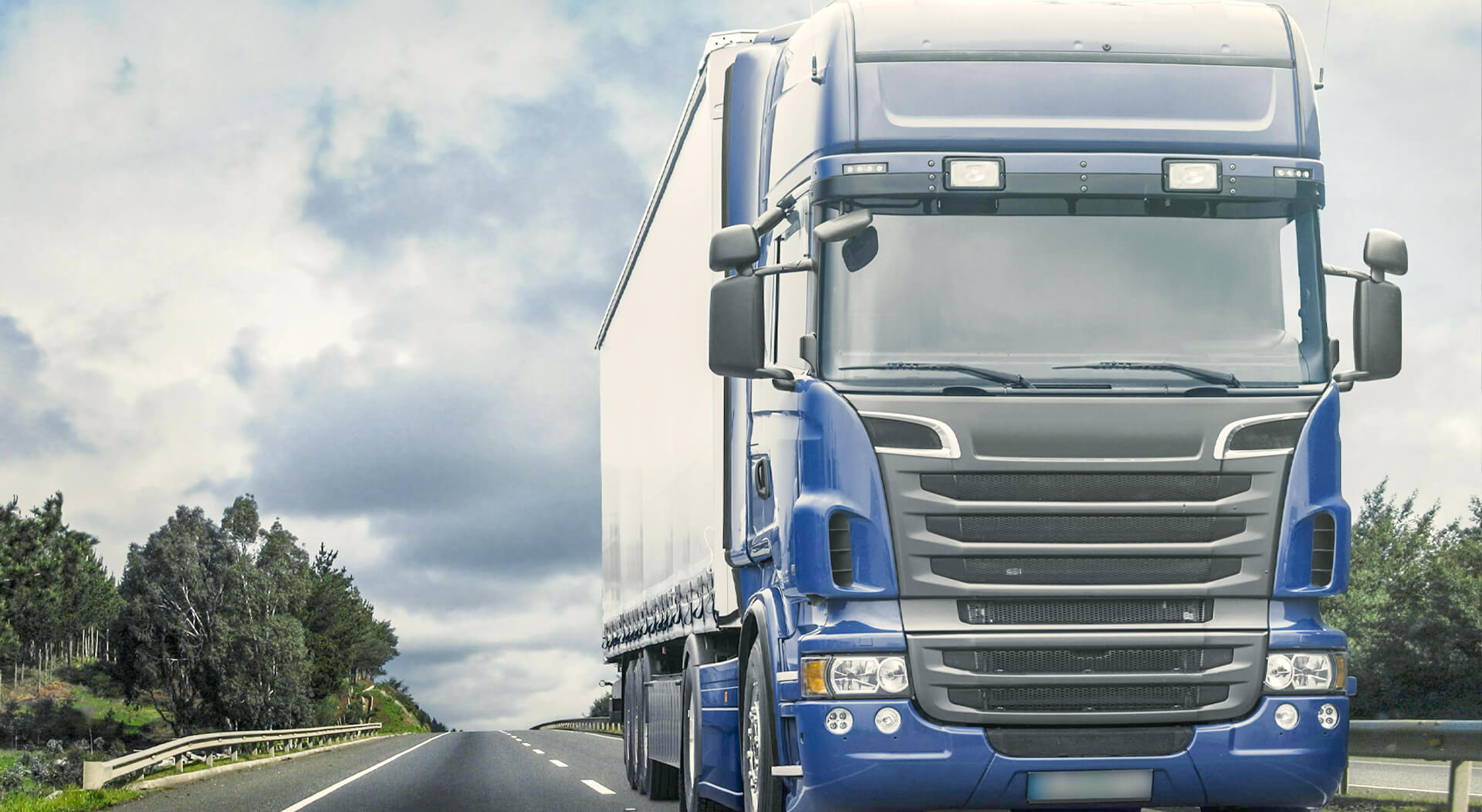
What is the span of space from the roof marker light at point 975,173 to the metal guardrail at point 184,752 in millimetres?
15793

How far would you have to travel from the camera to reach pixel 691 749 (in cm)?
1048

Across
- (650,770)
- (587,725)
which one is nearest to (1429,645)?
(587,725)

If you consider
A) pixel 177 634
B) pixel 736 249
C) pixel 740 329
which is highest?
pixel 736 249

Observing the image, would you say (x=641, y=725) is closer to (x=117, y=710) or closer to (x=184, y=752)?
(x=184, y=752)

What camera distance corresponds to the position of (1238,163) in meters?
7.52

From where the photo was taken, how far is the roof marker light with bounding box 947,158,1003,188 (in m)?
7.37

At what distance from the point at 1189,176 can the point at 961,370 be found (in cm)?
158

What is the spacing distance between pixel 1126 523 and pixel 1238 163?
1.96 m

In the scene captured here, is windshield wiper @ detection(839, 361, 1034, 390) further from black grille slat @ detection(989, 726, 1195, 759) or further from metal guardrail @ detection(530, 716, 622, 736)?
metal guardrail @ detection(530, 716, 622, 736)

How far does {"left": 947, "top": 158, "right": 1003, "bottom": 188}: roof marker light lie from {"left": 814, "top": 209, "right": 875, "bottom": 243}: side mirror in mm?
439

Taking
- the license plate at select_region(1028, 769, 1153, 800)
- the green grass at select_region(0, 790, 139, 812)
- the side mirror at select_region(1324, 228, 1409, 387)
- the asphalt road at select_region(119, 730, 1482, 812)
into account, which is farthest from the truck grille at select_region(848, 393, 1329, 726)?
the green grass at select_region(0, 790, 139, 812)

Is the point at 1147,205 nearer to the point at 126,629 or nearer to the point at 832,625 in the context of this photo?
the point at 832,625

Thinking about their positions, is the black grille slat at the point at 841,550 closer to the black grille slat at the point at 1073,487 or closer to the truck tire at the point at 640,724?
the black grille slat at the point at 1073,487

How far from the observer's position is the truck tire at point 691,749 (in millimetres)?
10141
